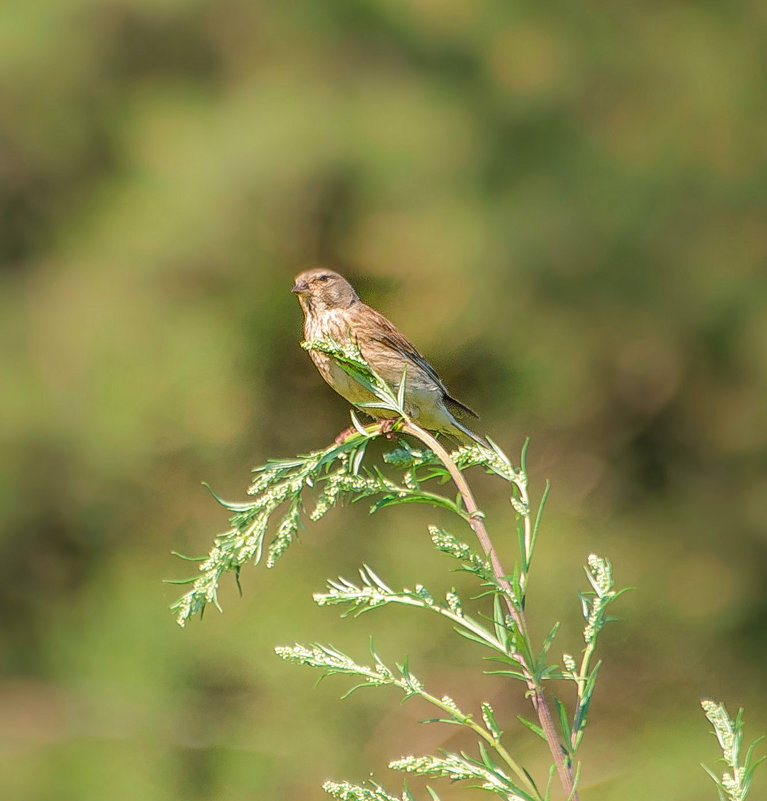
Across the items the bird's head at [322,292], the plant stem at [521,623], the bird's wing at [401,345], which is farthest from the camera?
the bird's head at [322,292]

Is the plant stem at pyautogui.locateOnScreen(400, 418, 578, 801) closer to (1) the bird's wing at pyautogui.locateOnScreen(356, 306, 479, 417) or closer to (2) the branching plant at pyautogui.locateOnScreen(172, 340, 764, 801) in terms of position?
(2) the branching plant at pyautogui.locateOnScreen(172, 340, 764, 801)

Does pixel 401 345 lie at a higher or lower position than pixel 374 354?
higher

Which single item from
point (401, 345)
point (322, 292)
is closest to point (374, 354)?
point (401, 345)

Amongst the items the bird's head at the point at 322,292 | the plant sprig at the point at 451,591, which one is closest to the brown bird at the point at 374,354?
the bird's head at the point at 322,292

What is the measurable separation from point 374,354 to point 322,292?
0.33 metres

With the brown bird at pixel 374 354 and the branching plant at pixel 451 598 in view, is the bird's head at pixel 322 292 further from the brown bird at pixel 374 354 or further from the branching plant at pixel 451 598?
the branching plant at pixel 451 598

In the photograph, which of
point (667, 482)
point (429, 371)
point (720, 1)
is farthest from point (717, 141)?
point (429, 371)

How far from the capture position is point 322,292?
3.39 m

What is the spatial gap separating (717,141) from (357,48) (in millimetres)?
2436

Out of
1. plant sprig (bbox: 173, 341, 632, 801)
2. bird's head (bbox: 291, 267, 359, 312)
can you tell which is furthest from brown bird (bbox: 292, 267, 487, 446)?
plant sprig (bbox: 173, 341, 632, 801)

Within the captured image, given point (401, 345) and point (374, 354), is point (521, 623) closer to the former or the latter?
point (374, 354)

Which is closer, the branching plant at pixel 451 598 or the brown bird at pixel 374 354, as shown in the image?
the branching plant at pixel 451 598

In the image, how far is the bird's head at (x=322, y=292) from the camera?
133 inches

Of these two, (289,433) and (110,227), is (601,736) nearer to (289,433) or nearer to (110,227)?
(289,433)
